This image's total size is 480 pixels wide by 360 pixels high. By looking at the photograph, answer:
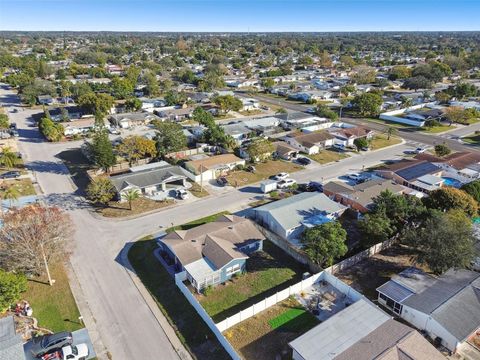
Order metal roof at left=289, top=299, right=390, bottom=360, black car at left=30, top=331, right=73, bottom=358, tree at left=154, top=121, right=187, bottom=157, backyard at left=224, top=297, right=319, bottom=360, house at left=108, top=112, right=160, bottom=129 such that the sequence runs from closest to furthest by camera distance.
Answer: metal roof at left=289, top=299, right=390, bottom=360
black car at left=30, top=331, right=73, bottom=358
backyard at left=224, top=297, right=319, bottom=360
tree at left=154, top=121, right=187, bottom=157
house at left=108, top=112, right=160, bottom=129

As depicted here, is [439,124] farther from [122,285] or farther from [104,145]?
[122,285]

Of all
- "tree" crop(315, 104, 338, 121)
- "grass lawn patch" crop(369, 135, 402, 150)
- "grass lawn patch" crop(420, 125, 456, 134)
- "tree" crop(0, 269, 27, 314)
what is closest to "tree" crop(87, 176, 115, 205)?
"tree" crop(0, 269, 27, 314)

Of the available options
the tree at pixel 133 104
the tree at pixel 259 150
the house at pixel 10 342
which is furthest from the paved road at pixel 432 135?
the house at pixel 10 342

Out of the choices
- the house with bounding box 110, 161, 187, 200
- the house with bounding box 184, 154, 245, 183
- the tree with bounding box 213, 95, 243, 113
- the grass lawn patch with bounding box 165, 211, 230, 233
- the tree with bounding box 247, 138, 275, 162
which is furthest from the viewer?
the tree with bounding box 213, 95, 243, 113

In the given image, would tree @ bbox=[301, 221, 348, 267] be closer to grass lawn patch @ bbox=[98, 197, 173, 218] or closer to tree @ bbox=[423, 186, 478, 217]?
tree @ bbox=[423, 186, 478, 217]

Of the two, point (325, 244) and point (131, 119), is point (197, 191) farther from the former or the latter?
point (131, 119)

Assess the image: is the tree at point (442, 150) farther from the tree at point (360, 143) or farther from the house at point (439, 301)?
the house at point (439, 301)

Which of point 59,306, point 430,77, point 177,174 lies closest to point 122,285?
point 59,306
